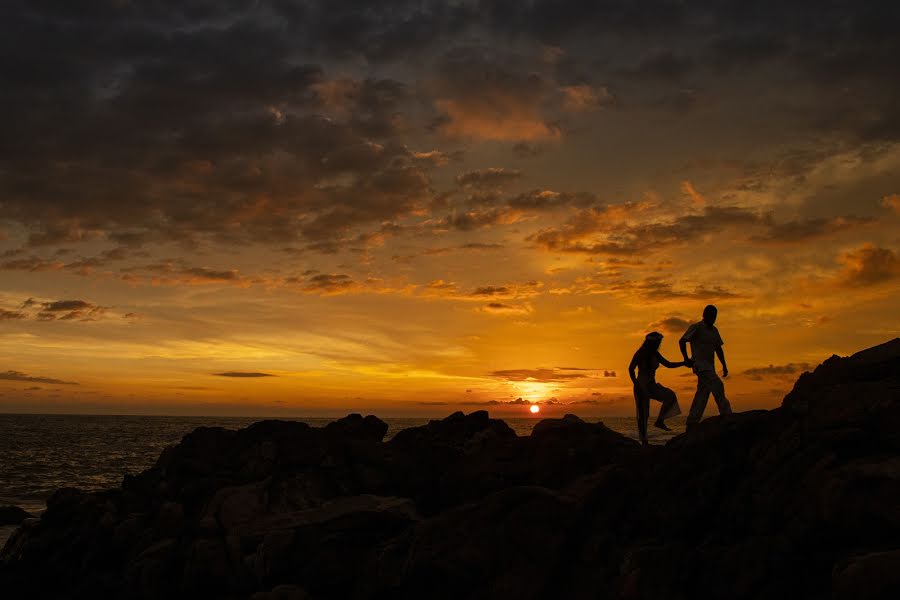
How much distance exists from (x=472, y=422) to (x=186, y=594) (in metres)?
12.6

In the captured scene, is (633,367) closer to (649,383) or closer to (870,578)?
(649,383)

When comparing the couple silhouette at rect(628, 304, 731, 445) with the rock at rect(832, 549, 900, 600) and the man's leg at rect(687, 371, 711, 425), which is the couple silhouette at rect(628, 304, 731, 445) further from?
the rock at rect(832, 549, 900, 600)

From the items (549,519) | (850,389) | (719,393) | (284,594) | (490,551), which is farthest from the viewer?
(719,393)

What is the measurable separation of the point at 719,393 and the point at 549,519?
556 centimetres

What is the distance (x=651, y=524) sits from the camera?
461 inches

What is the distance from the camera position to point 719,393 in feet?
50.7

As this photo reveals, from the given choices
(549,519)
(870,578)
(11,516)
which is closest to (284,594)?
(549,519)

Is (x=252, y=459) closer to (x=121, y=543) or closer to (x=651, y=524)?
(x=121, y=543)

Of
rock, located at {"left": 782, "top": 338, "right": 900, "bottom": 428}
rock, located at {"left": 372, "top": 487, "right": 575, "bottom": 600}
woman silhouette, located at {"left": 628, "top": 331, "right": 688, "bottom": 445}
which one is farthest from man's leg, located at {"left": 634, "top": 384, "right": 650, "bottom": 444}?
rock, located at {"left": 372, "top": 487, "right": 575, "bottom": 600}

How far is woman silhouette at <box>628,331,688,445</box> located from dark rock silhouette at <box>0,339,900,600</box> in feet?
3.49

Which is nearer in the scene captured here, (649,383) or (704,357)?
(704,357)

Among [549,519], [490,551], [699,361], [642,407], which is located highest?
[699,361]

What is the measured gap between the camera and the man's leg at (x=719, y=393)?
1530 centimetres

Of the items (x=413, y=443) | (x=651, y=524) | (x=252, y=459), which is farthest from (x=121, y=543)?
(x=651, y=524)
